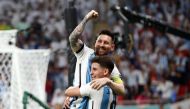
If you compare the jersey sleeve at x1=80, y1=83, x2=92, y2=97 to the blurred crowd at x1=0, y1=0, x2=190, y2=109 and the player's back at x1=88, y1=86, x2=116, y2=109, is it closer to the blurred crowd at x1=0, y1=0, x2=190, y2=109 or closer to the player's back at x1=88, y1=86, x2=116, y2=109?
the player's back at x1=88, y1=86, x2=116, y2=109

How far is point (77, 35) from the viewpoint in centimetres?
738

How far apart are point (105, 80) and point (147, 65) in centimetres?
1244

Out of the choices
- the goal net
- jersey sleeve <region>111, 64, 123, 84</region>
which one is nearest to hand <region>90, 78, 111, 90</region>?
jersey sleeve <region>111, 64, 123, 84</region>

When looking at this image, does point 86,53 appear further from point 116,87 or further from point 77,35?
point 116,87

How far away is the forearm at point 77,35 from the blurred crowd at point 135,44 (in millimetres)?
8771

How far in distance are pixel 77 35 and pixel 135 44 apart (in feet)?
40.1

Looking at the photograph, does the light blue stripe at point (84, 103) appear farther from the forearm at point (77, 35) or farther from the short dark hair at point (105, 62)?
the forearm at point (77, 35)

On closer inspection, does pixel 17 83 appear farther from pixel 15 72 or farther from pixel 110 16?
pixel 110 16

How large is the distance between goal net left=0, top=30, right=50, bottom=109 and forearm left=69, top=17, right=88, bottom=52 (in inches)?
101

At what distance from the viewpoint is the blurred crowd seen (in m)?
18.0

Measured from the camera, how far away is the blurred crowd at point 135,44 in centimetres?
1798

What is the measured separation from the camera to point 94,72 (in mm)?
6641

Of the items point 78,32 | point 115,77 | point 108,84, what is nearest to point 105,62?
point 108,84

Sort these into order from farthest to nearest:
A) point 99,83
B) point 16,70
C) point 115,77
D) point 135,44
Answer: point 135,44
point 16,70
point 115,77
point 99,83
